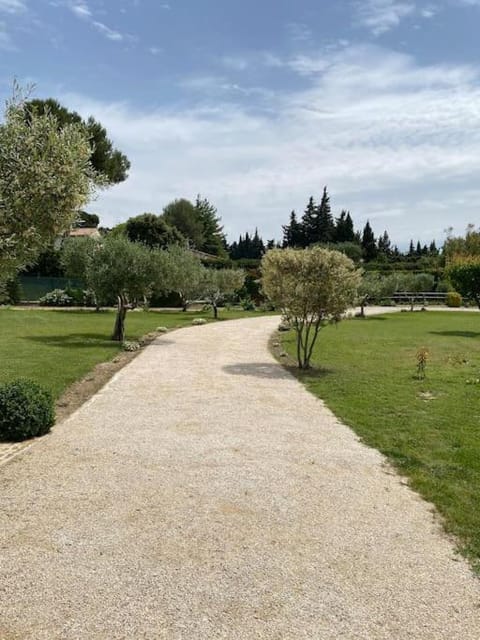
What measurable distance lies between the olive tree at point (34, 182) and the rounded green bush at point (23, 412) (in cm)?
179

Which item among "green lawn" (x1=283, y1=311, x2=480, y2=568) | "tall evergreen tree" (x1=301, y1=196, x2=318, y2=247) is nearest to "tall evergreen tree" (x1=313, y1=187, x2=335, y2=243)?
"tall evergreen tree" (x1=301, y1=196, x2=318, y2=247)

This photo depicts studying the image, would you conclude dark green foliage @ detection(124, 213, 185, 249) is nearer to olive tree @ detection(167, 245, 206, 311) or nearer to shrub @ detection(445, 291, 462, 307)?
olive tree @ detection(167, 245, 206, 311)

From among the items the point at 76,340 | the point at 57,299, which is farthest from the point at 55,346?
the point at 57,299

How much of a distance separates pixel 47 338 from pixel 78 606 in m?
17.1

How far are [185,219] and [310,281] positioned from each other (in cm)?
7082

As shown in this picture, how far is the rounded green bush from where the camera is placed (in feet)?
23.1

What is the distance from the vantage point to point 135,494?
16.9 ft

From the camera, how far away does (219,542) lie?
4.20 meters

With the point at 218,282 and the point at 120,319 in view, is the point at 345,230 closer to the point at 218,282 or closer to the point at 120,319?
the point at 218,282

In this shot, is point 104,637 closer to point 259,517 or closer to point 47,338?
point 259,517

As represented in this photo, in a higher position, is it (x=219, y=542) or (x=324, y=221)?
(x=324, y=221)

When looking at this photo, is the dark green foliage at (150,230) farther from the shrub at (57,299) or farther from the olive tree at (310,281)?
the olive tree at (310,281)

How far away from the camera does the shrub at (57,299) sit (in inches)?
1551

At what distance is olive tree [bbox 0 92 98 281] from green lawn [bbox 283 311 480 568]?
483cm
